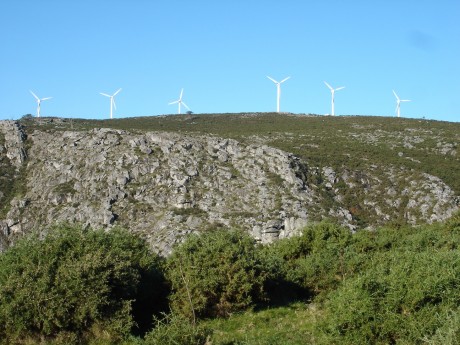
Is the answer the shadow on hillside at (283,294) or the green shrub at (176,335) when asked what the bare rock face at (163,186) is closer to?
the shadow on hillside at (283,294)

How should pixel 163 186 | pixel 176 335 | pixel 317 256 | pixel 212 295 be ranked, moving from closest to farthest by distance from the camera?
pixel 176 335, pixel 212 295, pixel 317 256, pixel 163 186

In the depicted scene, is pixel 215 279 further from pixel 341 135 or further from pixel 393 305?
pixel 341 135

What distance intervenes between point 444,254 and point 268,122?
338 ft

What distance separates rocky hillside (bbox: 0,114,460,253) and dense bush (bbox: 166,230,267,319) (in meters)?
31.6

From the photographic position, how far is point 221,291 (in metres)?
21.5

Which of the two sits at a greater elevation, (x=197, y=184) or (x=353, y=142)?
(x=353, y=142)

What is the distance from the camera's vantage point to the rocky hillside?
202 ft

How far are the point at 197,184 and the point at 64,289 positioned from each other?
49676 mm

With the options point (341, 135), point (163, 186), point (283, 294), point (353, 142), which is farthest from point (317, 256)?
point (341, 135)

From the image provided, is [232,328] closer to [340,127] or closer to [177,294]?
[177,294]

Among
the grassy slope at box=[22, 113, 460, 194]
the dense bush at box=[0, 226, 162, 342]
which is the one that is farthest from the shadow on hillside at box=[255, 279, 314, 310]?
the grassy slope at box=[22, 113, 460, 194]

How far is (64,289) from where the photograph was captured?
60.3 feet

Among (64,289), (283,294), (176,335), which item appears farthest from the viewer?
(283,294)

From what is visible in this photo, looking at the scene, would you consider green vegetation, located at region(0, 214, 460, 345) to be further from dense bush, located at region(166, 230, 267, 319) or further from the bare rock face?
the bare rock face
